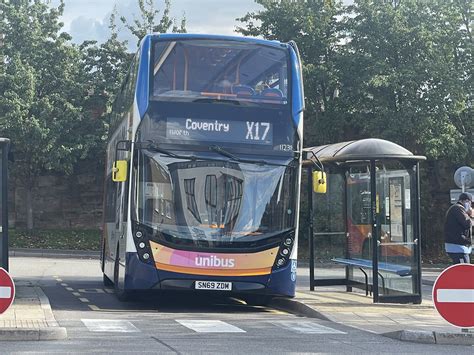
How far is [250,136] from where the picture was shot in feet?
48.9

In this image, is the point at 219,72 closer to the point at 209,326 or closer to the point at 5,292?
the point at 209,326

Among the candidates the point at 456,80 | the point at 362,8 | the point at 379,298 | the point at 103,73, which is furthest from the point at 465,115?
the point at 379,298

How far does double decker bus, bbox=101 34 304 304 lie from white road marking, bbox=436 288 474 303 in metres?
4.21

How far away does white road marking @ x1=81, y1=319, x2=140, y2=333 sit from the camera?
11.8m

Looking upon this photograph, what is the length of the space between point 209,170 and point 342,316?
3.08 meters

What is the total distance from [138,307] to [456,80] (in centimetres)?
2089

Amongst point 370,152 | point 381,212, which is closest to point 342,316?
point 381,212

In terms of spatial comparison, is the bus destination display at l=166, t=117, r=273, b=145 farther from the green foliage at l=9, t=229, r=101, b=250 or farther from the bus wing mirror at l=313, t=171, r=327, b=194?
the green foliage at l=9, t=229, r=101, b=250

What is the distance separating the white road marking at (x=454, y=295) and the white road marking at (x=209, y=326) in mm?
2587

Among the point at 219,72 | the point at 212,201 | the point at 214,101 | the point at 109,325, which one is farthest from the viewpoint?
the point at 219,72

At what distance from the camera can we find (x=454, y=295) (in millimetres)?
10984

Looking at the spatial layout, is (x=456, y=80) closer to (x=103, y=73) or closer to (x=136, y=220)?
(x=103, y=73)

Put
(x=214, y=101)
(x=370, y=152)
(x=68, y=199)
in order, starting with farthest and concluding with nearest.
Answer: (x=68, y=199), (x=370, y=152), (x=214, y=101)

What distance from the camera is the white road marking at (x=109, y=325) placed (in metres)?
11.8
